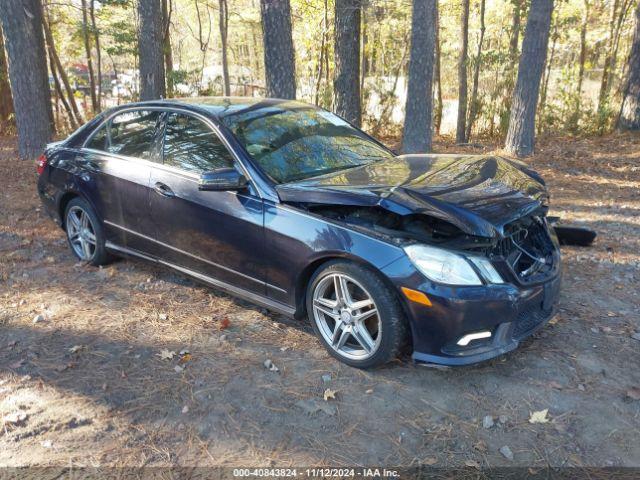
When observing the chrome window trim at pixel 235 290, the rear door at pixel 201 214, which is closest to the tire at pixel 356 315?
the chrome window trim at pixel 235 290

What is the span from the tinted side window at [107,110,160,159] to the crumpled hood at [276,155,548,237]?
157cm

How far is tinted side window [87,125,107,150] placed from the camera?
495cm

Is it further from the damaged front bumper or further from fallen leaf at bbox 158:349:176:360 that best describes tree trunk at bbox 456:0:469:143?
fallen leaf at bbox 158:349:176:360

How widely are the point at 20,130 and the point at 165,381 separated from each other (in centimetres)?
821

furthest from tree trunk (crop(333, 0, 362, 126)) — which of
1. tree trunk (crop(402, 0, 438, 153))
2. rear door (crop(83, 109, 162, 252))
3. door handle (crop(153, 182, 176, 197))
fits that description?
door handle (crop(153, 182, 176, 197))

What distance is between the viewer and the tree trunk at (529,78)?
344 inches

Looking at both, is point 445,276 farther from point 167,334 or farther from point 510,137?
point 510,137

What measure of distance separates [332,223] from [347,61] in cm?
838

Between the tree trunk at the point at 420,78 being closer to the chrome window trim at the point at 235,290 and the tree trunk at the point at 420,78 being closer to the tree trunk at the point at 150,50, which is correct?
the tree trunk at the point at 150,50

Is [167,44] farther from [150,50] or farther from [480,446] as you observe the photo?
[480,446]

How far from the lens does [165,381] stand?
11.1ft

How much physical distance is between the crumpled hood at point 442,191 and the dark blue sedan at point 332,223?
0.01 m

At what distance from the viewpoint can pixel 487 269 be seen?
310cm

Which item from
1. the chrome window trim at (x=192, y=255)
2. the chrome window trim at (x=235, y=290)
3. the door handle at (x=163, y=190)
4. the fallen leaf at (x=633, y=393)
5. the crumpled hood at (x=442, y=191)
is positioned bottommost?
the fallen leaf at (x=633, y=393)
